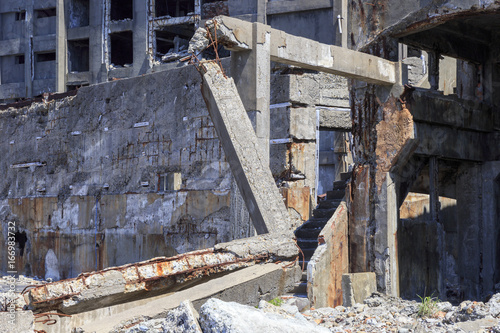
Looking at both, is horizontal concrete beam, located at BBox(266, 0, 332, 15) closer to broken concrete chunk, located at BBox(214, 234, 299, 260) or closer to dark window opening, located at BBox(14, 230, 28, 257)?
dark window opening, located at BBox(14, 230, 28, 257)

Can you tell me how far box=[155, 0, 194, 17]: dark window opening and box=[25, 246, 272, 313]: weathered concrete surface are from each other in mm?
27185

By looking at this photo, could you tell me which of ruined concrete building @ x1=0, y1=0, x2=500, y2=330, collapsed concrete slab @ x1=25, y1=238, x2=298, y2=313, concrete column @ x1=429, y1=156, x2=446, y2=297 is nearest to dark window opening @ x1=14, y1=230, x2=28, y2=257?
ruined concrete building @ x1=0, y1=0, x2=500, y2=330

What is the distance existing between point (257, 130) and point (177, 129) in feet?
12.8

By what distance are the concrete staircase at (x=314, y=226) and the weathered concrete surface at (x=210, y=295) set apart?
2832 mm

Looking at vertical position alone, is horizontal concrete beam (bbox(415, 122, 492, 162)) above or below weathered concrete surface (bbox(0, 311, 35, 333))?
above

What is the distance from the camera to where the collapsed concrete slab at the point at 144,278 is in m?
5.70

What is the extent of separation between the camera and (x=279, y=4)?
27.3 metres

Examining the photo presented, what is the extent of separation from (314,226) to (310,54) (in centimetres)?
290

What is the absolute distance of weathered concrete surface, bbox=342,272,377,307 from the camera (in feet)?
30.6

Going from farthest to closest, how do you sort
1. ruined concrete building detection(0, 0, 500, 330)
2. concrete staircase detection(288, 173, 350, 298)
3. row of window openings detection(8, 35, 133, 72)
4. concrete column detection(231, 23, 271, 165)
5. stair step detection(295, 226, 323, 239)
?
row of window openings detection(8, 35, 133, 72)
stair step detection(295, 226, 323, 239)
concrete staircase detection(288, 173, 350, 298)
ruined concrete building detection(0, 0, 500, 330)
concrete column detection(231, 23, 271, 165)

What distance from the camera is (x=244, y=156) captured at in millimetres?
7980

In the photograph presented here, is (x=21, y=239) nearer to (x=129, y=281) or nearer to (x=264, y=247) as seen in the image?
(x=264, y=247)

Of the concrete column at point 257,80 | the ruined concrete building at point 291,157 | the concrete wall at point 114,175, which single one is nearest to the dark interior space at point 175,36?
the concrete wall at point 114,175

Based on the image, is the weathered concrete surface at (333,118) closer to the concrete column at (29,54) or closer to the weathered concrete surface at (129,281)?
the weathered concrete surface at (129,281)
